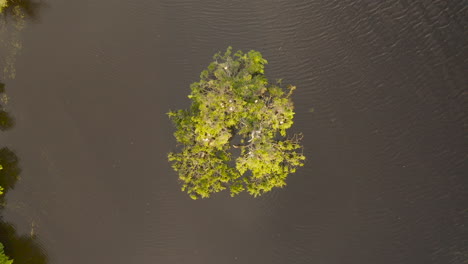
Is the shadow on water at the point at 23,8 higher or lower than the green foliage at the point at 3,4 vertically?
higher

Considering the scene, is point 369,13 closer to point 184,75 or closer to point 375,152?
point 375,152

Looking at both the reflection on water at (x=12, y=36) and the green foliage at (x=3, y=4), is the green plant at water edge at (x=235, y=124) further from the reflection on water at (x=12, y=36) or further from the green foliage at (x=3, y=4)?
the green foliage at (x=3, y=4)

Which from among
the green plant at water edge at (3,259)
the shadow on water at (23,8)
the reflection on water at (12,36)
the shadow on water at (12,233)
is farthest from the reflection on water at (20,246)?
the shadow on water at (23,8)

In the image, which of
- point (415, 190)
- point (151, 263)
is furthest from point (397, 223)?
point (151, 263)

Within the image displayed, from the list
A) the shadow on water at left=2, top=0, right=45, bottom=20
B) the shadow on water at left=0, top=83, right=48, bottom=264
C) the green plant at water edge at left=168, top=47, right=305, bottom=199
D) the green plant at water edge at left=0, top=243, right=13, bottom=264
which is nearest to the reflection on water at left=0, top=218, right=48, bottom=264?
the shadow on water at left=0, top=83, right=48, bottom=264

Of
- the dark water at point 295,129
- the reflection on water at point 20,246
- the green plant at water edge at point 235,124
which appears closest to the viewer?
the green plant at water edge at point 235,124

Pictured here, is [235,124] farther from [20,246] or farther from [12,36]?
[20,246]
